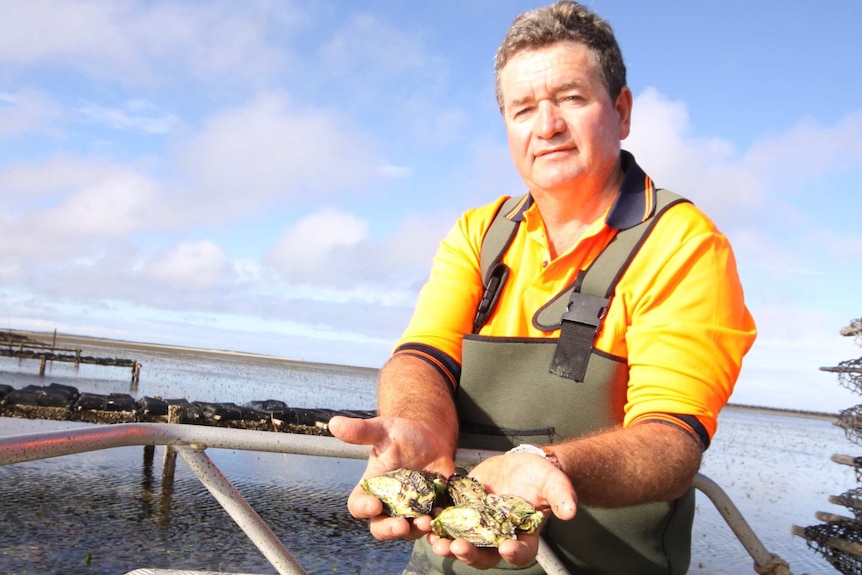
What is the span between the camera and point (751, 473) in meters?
22.4

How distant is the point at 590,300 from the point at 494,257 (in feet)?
1.81

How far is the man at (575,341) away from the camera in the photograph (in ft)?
7.09

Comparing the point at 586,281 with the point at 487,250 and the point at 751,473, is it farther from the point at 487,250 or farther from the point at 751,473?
the point at 751,473

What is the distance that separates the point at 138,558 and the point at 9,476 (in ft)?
17.8

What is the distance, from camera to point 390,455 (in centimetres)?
228

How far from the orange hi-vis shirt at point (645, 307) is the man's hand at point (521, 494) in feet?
1.68

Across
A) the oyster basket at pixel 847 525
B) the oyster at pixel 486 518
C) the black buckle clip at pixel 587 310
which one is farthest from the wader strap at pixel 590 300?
the oyster basket at pixel 847 525

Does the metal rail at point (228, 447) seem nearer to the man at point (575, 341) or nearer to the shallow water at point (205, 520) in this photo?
the man at point (575, 341)

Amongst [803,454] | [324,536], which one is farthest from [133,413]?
[803,454]

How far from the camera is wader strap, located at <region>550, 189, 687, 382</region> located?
8.09 feet

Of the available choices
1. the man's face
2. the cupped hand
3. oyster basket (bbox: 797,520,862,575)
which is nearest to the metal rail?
the cupped hand

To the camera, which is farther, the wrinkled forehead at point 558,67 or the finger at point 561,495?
the wrinkled forehead at point 558,67

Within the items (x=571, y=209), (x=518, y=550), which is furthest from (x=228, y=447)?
(x=571, y=209)

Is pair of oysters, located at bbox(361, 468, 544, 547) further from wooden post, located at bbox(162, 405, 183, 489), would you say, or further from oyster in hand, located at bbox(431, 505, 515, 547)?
wooden post, located at bbox(162, 405, 183, 489)
